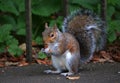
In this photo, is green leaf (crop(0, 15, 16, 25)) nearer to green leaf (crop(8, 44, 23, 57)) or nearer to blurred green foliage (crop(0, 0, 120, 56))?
blurred green foliage (crop(0, 0, 120, 56))

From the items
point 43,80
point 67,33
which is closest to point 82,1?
point 67,33

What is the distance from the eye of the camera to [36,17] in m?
6.63

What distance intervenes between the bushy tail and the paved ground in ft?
0.71

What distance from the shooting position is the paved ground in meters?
5.25

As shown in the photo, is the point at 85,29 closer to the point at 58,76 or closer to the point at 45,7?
the point at 58,76

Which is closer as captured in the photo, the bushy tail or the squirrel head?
the squirrel head

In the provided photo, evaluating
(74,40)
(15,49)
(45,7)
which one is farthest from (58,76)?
(45,7)

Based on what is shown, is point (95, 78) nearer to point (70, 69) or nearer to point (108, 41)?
point (70, 69)

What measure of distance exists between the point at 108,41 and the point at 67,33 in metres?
1.00

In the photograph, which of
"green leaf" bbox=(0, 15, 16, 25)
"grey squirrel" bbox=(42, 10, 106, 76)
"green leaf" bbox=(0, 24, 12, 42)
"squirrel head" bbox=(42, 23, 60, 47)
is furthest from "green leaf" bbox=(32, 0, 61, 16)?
"squirrel head" bbox=(42, 23, 60, 47)

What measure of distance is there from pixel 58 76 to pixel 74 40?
405mm

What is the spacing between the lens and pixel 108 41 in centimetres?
635

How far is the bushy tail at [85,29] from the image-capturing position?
5.58m

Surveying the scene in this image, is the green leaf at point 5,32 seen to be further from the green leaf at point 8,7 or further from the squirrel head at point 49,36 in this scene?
the squirrel head at point 49,36
